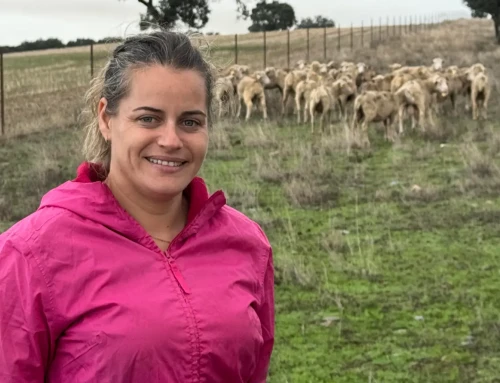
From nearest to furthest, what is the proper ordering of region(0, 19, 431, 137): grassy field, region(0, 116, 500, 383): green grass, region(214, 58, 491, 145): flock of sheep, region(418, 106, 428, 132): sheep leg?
region(0, 116, 500, 383): green grass, region(214, 58, 491, 145): flock of sheep, region(418, 106, 428, 132): sheep leg, region(0, 19, 431, 137): grassy field

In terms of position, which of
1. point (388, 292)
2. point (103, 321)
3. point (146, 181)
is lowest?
point (388, 292)

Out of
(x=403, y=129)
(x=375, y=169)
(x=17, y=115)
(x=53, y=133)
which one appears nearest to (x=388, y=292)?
(x=375, y=169)

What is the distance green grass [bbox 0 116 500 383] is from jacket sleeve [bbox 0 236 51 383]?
3553 mm

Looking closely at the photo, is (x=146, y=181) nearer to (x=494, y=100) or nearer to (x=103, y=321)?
(x=103, y=321)

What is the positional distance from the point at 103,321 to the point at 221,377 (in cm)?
38

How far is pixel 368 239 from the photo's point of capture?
8.56m

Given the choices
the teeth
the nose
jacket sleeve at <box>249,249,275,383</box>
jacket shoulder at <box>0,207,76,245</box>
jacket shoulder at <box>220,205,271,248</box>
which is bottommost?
jacket sleeve at <box>249,249,275,383</box>

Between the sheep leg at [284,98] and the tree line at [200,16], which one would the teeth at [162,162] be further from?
the sheep leg at [284,98]

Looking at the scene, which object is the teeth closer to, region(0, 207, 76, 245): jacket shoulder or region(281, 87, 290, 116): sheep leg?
region(0, 207, 76, 245): jacket shoulder

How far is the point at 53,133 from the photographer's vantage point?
55.7 ft

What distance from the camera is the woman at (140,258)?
211 cm

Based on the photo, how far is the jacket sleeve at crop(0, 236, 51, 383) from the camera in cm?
208

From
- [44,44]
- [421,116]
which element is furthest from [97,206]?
[44,44]

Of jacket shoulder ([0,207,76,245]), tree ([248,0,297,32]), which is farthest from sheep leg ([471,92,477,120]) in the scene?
tree ([248,0,297,32])
